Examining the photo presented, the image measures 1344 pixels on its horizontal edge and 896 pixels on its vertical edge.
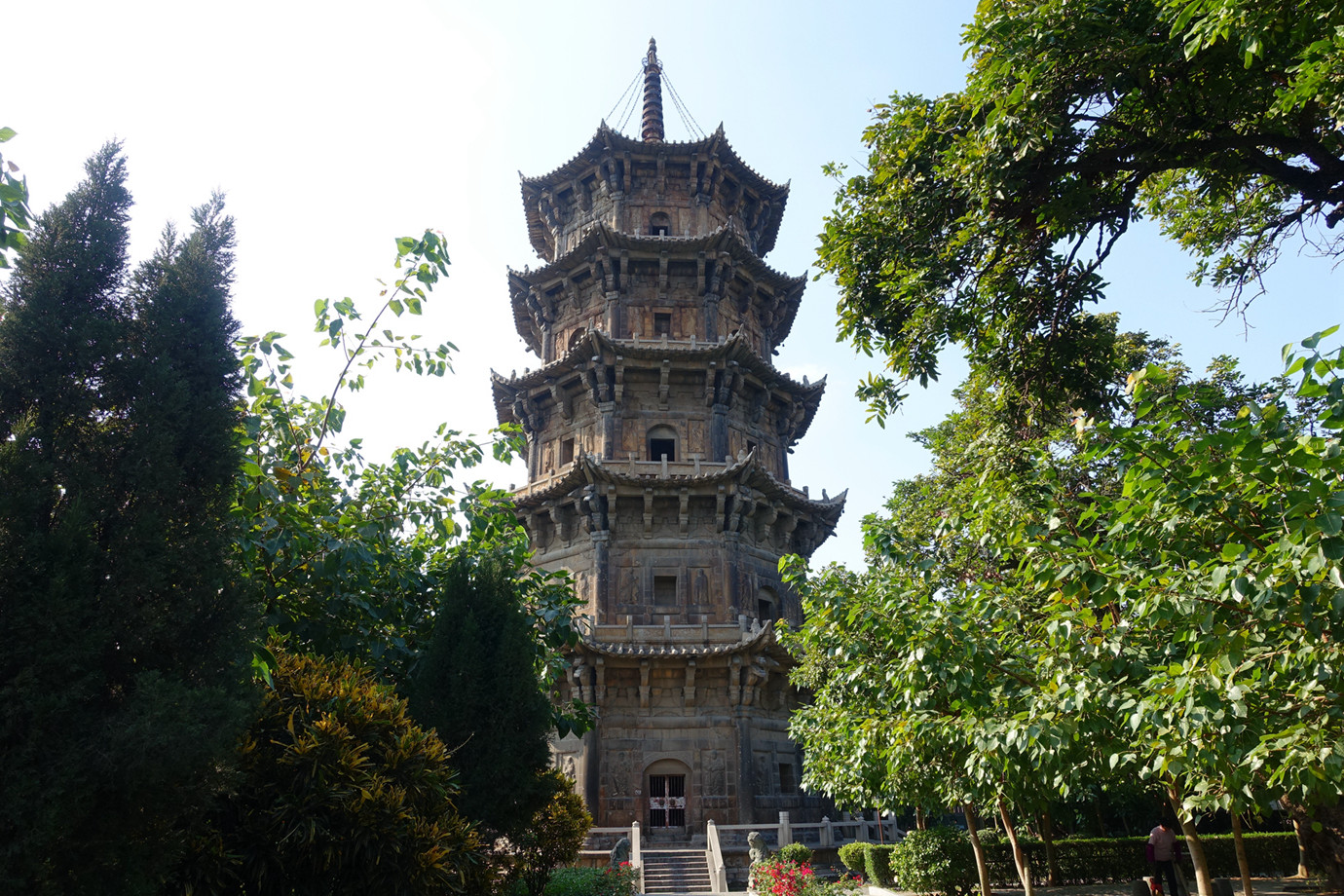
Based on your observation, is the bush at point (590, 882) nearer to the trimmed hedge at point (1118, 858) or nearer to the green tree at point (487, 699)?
the green tree at point (487, 699)

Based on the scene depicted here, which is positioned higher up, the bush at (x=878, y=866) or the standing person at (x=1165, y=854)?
the standing person at (x=1165, y=854)

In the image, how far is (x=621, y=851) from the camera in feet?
56.3

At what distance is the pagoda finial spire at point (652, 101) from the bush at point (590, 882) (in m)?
23.3

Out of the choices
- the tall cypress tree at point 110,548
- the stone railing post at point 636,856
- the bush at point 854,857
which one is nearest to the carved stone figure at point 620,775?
the stone railing post at point 636,856

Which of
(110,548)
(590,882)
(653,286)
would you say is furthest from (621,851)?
(653,286)

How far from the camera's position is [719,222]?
86.2ft

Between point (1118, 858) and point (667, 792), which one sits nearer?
point (667, 792)

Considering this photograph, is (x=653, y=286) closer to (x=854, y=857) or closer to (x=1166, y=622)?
(x=854, y=857)

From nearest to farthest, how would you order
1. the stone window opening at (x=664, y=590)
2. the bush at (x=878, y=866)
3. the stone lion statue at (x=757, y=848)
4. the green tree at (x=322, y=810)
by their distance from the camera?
the green tree at (x=322, y=810) → the stone lion statue at (x=757, y=848) → the bush at (x=878, y=866) → the stone window opening at (x=664, y=590)

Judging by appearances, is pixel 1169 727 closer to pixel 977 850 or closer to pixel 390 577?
pixel 390 577

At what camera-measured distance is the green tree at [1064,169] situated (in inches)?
253

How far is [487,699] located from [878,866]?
12.2 metres

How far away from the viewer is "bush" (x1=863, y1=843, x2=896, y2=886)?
17578 mm

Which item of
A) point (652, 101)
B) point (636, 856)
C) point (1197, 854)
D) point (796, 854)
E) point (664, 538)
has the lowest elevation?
point (636, 856)
